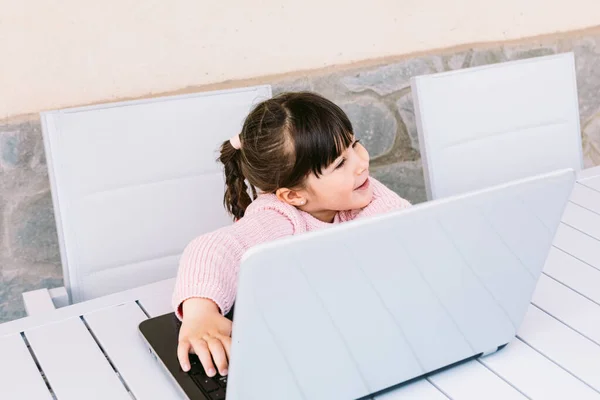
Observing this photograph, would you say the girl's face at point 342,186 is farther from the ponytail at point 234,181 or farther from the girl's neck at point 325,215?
the ponytail at point 234,181

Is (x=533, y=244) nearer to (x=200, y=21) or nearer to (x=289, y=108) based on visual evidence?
(x=289, y=108)

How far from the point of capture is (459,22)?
2406mm

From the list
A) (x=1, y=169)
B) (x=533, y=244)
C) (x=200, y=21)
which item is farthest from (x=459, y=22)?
(x=533, y=244)

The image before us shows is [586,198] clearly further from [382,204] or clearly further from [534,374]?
[534,374]

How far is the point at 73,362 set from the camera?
3.57 ft

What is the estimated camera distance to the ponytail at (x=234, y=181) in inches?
55.4

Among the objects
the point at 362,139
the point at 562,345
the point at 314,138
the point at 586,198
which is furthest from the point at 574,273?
the point at 362,139

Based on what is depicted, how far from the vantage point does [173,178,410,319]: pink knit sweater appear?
109 centimetres

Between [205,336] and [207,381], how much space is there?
70mm

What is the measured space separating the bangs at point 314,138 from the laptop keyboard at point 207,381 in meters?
0.40

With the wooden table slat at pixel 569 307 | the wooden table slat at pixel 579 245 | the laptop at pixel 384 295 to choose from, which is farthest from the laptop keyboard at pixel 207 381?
the wooden table slat at pixel 579 245

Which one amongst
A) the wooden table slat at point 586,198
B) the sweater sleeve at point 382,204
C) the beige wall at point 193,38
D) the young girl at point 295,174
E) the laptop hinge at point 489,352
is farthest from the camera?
the beige wall at point 193,38

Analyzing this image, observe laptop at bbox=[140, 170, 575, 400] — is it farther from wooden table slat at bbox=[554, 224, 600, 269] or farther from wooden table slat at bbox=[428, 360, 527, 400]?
wooden table slat at bbox=[554, 224, 600, 269]

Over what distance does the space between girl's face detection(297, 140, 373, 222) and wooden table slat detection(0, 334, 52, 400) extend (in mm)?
509
